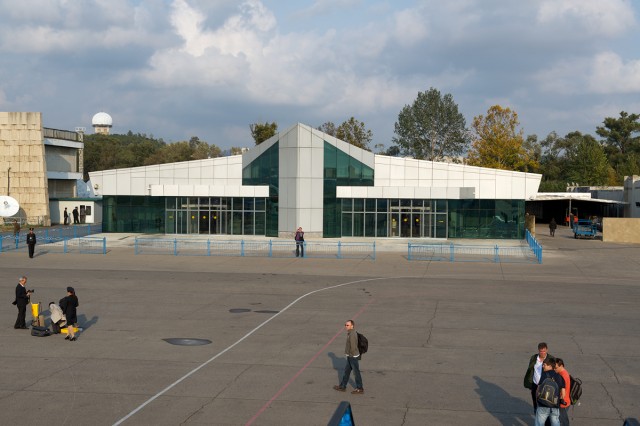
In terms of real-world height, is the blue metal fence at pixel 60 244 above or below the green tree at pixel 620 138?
below

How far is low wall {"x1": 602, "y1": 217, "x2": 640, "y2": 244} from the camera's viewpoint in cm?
5506

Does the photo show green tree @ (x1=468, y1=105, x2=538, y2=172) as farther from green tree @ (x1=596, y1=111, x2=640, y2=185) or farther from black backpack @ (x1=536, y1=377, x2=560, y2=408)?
black backpack @ (x1=536, y1=377, x2=560, y2=408)

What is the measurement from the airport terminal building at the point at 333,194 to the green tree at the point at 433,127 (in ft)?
202

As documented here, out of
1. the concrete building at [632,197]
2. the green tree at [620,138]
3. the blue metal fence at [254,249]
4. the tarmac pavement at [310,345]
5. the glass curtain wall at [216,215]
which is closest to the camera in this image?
the tarmac pavement at [310,345]

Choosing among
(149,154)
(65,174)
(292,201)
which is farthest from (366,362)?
(149,154)

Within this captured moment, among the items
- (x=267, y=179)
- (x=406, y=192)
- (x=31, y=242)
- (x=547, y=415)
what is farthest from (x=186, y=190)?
(x=547, y=415)

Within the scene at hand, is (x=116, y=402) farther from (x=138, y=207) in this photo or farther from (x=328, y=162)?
(x=138, y=207)

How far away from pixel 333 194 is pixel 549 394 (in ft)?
145

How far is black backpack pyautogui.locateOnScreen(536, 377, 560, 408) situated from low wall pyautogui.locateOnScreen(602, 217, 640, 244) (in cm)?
4781

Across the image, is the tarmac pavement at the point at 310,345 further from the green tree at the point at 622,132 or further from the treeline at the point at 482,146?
the green tree at the point at 622,132

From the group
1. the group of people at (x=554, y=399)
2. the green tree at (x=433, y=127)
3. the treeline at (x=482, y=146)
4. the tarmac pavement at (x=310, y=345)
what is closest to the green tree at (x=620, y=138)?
the treeline at (x=482, y=146)

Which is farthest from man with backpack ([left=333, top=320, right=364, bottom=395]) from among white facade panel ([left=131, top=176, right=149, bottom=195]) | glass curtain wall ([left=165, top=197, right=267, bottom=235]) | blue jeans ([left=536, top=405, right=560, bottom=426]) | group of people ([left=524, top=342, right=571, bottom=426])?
white facade panel ([left=131, top=176, right=149, bottom=195])

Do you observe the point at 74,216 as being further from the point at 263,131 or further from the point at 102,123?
the point at 102,123

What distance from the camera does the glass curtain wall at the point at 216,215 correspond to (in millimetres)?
57062
